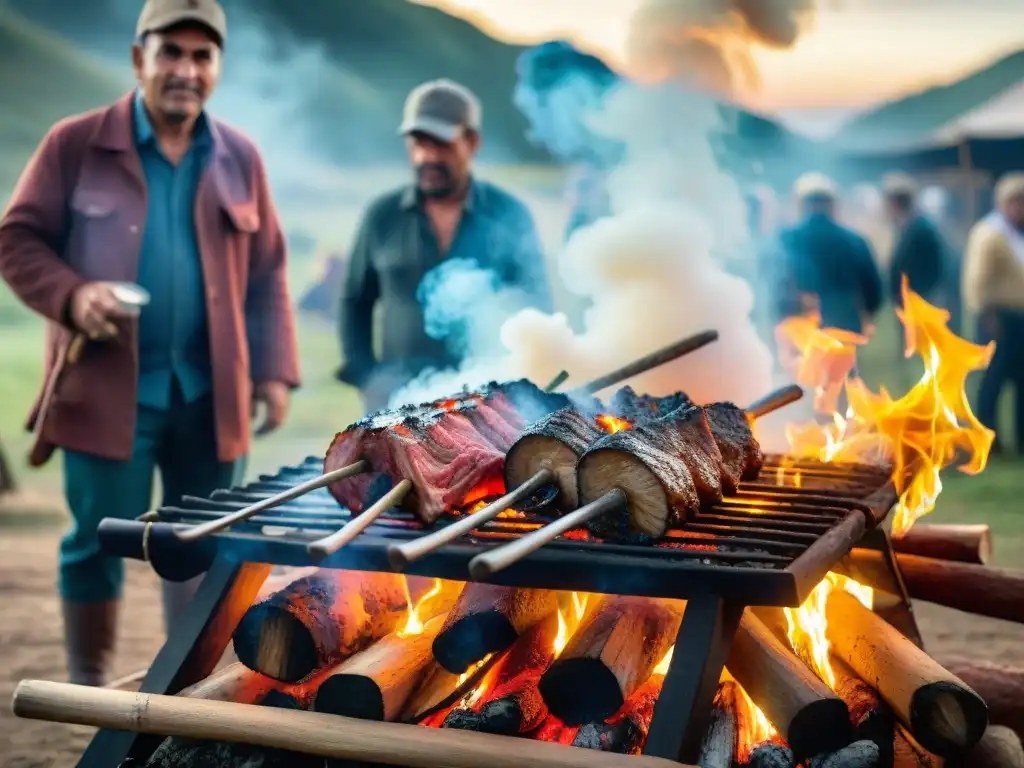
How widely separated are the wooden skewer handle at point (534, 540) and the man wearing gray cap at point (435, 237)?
3035 millimetres

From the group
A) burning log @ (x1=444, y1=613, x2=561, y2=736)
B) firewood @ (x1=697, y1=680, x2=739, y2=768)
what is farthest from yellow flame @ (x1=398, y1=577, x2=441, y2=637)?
firewood @ (x1=697, y1=680, x2=739, y2=768)

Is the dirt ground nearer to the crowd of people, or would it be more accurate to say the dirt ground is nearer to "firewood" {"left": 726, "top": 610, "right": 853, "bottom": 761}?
the crowd of people

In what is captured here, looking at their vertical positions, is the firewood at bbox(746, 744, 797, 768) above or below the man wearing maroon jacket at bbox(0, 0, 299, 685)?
below

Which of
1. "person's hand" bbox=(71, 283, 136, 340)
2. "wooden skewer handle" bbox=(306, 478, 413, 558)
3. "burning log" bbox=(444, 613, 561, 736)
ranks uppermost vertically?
"person's hand" bbox=(71, 283, 136, 340)

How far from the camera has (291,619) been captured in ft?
10.2

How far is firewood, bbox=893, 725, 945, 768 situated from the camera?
3.05 metres

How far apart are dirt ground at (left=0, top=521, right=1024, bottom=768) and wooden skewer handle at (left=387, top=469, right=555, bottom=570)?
1926mm

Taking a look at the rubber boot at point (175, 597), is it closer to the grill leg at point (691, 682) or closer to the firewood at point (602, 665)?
the firewood at point (602, 665)

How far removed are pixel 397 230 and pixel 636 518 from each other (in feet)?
11.2

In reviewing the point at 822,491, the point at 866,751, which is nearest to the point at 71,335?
the point at 822,491

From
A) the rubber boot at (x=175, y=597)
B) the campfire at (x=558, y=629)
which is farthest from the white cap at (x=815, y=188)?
the rubber boot at (x=175, y=597)

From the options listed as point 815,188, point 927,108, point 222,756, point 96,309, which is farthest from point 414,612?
point 927,108

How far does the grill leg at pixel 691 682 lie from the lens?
8.31 ft

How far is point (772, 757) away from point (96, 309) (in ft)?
9.66
